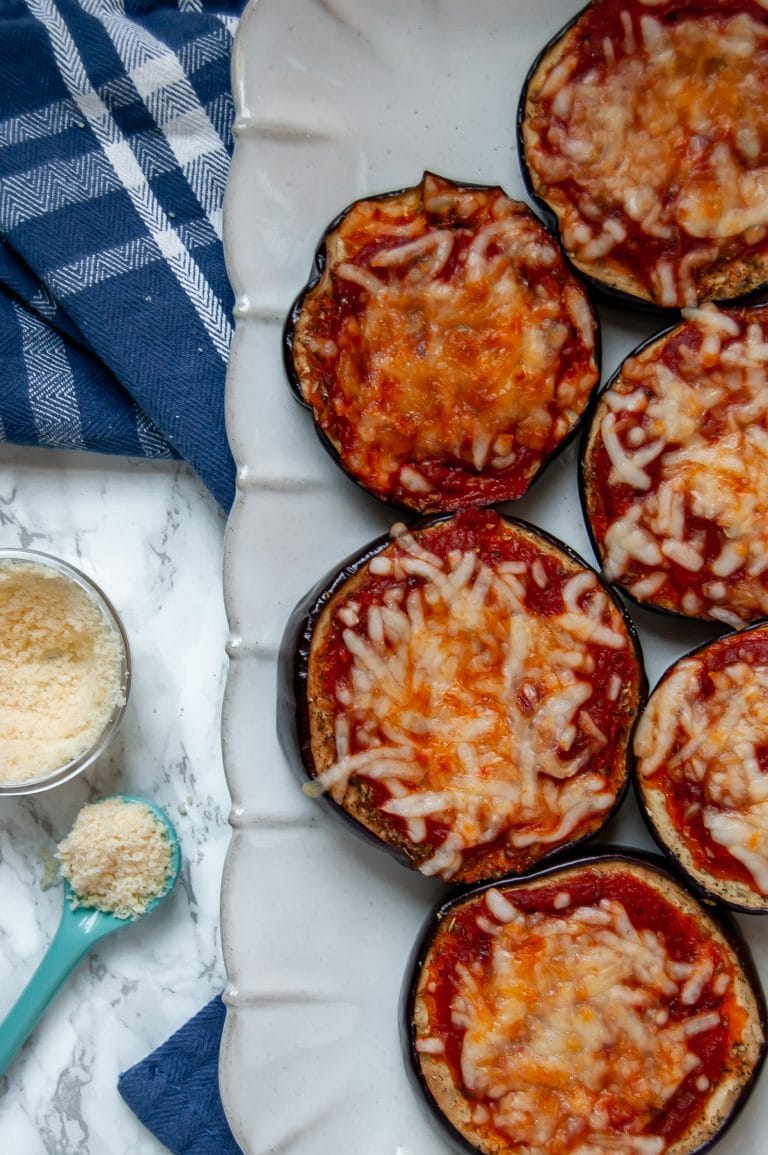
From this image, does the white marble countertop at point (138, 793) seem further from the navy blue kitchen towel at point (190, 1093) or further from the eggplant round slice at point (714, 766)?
the eggplant round slice at point (714, 766)

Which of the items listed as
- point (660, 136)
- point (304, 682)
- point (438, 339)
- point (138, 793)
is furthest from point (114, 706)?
point (660, 136)

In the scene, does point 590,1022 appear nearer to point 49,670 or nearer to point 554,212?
point 49,670

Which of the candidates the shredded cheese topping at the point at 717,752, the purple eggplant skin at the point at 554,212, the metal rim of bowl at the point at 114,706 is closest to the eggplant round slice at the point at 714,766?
the shredded cheese topping at the point at 717,752

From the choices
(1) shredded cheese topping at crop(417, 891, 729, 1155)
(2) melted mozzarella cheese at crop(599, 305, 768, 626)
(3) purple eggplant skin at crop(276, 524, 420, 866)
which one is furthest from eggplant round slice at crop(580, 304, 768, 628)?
(1) shredded cheese topping at crop(417, 891, 729, 1155)

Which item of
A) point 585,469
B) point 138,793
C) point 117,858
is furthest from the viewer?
point 138,793

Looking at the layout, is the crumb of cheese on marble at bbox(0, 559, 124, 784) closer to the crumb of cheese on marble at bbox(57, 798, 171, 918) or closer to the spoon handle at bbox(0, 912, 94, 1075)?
the crumb of cheese on marble at bbox(57, 798, 171, 918)

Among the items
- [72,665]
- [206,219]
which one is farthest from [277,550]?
[206,219]

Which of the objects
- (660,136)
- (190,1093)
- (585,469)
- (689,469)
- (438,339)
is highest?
(660,136)

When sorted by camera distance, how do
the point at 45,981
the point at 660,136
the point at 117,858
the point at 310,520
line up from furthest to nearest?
the point at 45,981 < the point at 117,858 < the point at 310,520 < the point at 660,136
